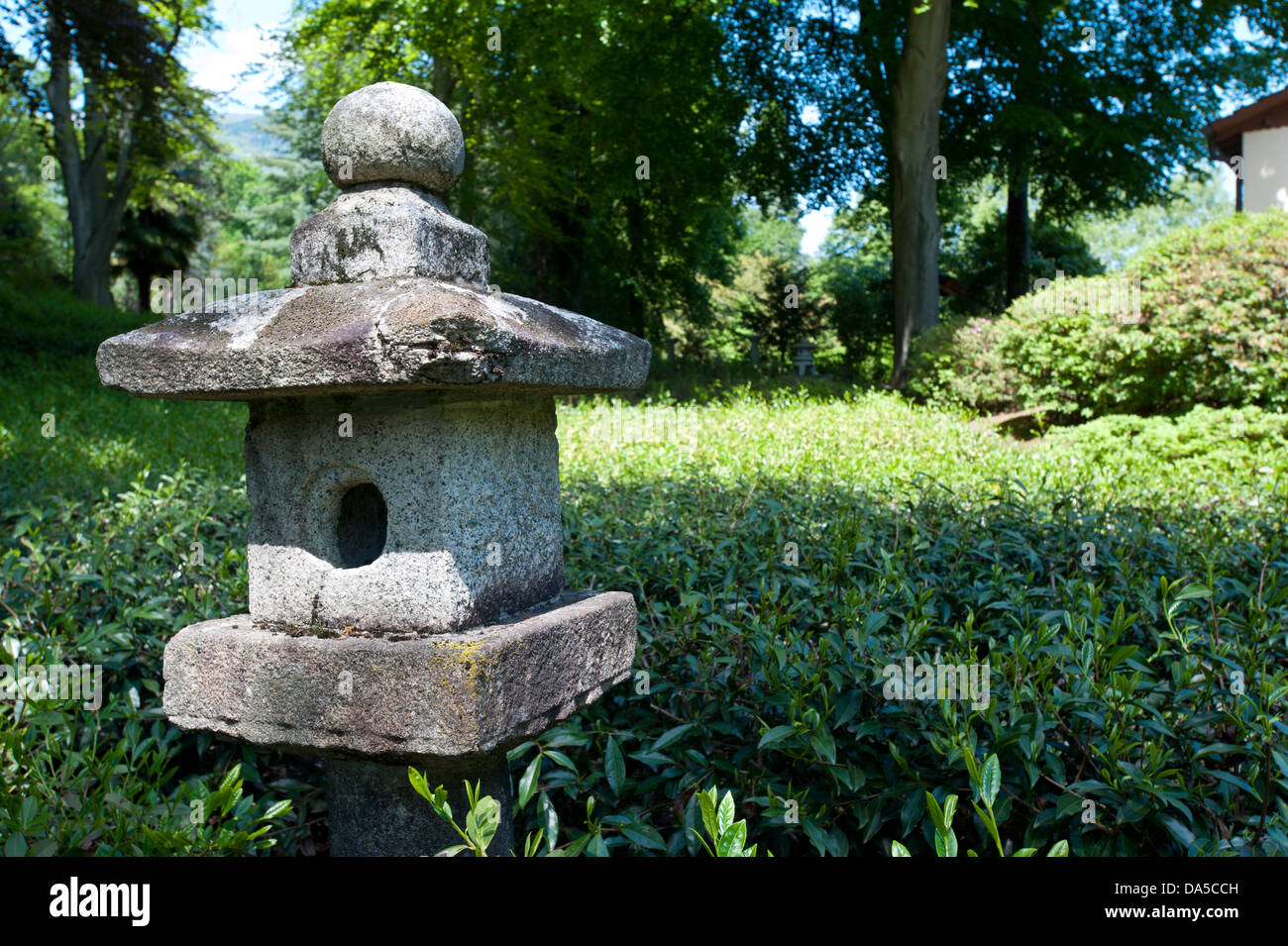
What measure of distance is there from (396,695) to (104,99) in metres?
17.5

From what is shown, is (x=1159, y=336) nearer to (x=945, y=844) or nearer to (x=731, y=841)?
(x=945, y=844)

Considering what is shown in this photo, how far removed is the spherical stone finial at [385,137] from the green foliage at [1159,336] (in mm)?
8809

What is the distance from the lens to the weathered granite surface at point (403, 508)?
7.40 feet

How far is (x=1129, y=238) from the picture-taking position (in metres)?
61.7

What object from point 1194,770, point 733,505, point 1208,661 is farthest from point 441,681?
point 733,505

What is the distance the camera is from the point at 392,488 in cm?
229

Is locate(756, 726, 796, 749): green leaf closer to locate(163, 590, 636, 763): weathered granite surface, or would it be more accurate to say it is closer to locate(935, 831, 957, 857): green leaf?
locate(163, 590, 636, 763): weathered granite surface

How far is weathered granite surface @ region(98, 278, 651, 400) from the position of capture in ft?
6.48

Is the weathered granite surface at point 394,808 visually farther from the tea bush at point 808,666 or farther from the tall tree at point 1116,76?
the tall tree at point 1116,76

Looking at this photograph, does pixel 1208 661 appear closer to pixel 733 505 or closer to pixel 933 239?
pixel 733 505

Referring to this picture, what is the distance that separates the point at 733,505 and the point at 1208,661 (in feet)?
8.49

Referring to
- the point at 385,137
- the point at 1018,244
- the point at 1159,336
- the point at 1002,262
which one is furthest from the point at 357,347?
the point at 1002,262

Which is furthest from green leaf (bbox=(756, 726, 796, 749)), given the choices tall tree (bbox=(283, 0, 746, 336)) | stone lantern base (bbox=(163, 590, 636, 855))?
tall tree (bbox=(283, 0, 746, 336))

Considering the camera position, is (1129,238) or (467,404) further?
(1129,238)
